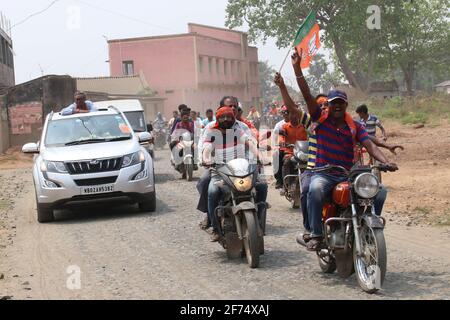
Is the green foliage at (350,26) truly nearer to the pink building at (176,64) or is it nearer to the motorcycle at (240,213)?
the pink building at (176,64)

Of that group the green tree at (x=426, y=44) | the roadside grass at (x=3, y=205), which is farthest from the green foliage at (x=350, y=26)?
the roadside grass at (x=3, y=205)

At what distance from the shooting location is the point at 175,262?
27.0 ft

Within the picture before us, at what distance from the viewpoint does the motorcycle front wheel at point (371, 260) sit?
20.2 feet

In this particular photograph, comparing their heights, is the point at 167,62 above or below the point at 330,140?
above

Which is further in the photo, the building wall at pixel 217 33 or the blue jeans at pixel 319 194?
the building wall at pixel 217 33

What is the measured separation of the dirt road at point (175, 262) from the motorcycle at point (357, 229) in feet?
0.56

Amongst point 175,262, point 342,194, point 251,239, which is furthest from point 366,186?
point 175,262

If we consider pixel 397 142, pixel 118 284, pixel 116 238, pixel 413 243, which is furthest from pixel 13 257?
pixel 397 142

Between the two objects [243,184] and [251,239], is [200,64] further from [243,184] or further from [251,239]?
[251,239]

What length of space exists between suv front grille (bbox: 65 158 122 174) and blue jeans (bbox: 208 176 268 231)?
4.03 meters

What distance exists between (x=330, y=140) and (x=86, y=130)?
6965 mm

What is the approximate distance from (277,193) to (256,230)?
24.9 feet

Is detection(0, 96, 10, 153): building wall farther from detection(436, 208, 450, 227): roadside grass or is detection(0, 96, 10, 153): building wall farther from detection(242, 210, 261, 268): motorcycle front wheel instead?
detection(242, 210, 261, 268): motorcycle front wheel

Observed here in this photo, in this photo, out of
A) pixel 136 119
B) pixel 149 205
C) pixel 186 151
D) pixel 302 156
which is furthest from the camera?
pixel 136 119
